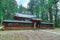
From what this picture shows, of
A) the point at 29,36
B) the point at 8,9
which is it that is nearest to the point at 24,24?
the point at 8,9

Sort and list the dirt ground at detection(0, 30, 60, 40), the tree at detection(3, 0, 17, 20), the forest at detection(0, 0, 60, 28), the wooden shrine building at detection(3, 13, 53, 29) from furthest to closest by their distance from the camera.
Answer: the tree at detection(3, 0, 17, 20), the forest at detection(0, 0, 60, 28), the wooden shrine building at detection(3, 13, 53, 29), the dirt ground at detection(0, 30, 60, 40)

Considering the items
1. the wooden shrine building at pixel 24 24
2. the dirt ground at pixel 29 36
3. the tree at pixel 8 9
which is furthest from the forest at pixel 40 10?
the dirt ground at pixel 29 36

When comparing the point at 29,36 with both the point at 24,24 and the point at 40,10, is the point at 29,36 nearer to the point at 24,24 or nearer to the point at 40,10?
the point at 24,24

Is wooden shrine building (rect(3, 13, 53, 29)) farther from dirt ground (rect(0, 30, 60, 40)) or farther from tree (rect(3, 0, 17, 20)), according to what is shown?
dirt ground (rect(0, 30, 60, 40))

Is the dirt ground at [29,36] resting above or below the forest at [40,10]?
below

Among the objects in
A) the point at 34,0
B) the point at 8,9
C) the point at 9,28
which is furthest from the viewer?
the point at 34,0

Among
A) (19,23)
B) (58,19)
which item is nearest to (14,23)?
(19,23)

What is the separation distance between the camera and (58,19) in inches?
2201

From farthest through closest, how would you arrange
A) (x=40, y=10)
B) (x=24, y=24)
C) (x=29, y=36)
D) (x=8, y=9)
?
(x=40, y=10) < (x=8, y=9) < (x=24, y=24) < (x=29, y=36)

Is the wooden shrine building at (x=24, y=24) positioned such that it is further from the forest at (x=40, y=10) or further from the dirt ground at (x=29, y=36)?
the dirt ground at (x=29, y=36)

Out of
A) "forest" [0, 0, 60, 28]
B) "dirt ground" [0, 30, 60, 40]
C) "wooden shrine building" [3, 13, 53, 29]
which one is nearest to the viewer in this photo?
"dirt ground" [0, 30, 60, 40]

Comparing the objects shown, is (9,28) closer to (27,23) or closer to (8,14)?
(27,23)

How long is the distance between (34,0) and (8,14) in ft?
46.8

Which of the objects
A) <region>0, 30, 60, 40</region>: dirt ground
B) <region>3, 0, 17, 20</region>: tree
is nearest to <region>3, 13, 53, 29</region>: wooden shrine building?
<region>3, 0, 17, 20</region>: tree
